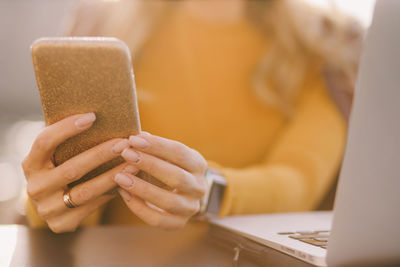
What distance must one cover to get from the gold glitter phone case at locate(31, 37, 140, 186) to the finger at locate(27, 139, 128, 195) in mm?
10

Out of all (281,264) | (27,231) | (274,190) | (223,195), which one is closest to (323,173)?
(274,190)

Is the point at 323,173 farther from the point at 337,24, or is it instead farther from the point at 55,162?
the point at 55,162

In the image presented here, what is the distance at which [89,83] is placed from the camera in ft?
1.06

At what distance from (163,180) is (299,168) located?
499 mm

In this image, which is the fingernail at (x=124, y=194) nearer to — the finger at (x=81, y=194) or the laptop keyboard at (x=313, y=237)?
the finger at (x=81, y=194)

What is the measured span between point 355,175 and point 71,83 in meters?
0.25

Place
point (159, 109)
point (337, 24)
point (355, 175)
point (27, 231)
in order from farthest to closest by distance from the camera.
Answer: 1. point (337, 24)
2. point (159, 109)
3. point (27, 231)
4. point (355, 175)

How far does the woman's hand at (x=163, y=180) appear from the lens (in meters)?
0.36

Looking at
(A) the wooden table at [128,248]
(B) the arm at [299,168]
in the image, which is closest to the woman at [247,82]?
(B) the arm at [299,168]

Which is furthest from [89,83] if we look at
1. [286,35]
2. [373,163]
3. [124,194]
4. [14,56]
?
[14,56]

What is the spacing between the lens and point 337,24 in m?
0.92

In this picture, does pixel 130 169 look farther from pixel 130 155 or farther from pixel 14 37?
pixel 14 37

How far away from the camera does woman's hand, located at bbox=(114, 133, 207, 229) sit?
0.36 m

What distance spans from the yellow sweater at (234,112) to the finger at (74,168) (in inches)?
14.7
